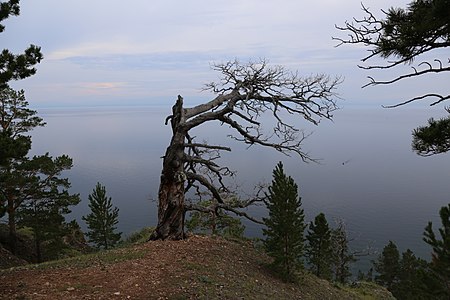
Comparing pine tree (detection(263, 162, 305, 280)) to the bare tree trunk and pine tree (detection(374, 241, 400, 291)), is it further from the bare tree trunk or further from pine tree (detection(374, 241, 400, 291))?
pine tree (detection(374, 241, 400, 291))

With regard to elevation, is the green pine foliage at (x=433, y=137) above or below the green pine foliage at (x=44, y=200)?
above

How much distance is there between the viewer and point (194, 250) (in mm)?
11562

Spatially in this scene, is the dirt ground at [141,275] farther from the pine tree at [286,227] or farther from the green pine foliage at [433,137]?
the green pine foliage at [433,137]

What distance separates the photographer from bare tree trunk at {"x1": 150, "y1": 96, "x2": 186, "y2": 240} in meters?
12.3

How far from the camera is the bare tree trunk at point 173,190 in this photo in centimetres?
1229

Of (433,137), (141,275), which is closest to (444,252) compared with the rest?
(433,137)

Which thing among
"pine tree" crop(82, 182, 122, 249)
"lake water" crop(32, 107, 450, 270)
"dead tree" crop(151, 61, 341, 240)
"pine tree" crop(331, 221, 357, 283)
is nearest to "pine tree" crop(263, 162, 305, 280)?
"dead tree" crop(151, 61, 341, 240)

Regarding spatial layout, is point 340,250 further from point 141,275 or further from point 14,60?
point 14,60

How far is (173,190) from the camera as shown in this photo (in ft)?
40.8

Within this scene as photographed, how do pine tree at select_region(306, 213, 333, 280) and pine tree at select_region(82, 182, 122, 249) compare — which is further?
pine tree at select_region(82, 182, 122, 249)

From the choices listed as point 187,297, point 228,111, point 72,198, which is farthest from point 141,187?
point 187,297

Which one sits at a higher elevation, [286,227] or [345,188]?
[286,227]

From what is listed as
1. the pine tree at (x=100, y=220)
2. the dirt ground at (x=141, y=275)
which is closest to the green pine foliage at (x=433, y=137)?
the dirt ground at (x=141, y=275)

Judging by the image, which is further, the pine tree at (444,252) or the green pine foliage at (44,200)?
the green pine foliage at (44,200)
